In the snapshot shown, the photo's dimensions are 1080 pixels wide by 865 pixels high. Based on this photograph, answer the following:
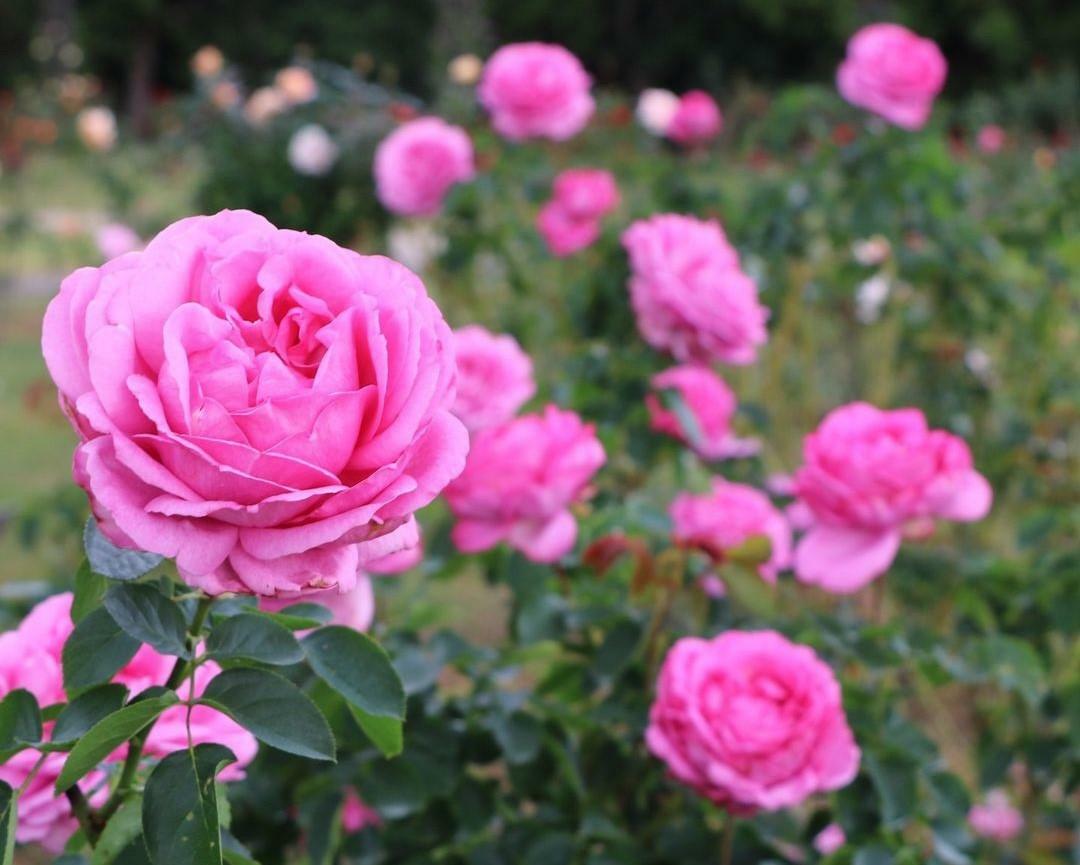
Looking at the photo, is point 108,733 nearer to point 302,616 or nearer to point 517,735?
point 302,616

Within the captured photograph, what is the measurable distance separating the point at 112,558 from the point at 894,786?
0.65m

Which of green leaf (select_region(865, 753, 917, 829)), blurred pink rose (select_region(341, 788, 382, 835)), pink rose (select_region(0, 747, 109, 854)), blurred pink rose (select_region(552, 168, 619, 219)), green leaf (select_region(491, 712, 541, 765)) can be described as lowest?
blurred pink rose (select_region(552, 168, 619, 219))

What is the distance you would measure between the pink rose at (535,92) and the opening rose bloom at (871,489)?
1.18 meters

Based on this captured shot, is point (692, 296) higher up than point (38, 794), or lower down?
lower down

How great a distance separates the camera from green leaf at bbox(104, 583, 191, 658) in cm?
51

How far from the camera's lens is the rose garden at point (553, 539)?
48 cm

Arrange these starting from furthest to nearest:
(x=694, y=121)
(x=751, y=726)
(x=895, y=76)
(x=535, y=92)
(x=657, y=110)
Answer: (x=657, y=110) < (x=694, y=121) < (x=535, y=92) < (x=895, y=76) < (x=751, y=726)

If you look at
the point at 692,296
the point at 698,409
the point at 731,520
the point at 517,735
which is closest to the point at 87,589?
the point at 517,735

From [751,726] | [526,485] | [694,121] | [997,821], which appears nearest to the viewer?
[751,726]

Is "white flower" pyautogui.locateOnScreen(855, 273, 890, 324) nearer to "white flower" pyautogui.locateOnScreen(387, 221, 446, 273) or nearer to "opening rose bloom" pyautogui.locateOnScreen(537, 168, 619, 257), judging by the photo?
"opening rose bloom" pyautogui.locateOnScreen(537, 168, 619, 257)

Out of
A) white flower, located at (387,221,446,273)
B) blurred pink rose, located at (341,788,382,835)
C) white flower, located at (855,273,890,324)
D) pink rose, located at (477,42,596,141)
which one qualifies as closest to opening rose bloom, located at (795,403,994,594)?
blurred pink rose, located at (341,788,382,835)

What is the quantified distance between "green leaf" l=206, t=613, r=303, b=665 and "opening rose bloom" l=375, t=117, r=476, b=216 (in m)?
1.68

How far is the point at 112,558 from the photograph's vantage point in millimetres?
517

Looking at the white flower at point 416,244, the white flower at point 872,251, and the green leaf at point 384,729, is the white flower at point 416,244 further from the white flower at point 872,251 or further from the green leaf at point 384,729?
the green leaf at point 384,729
